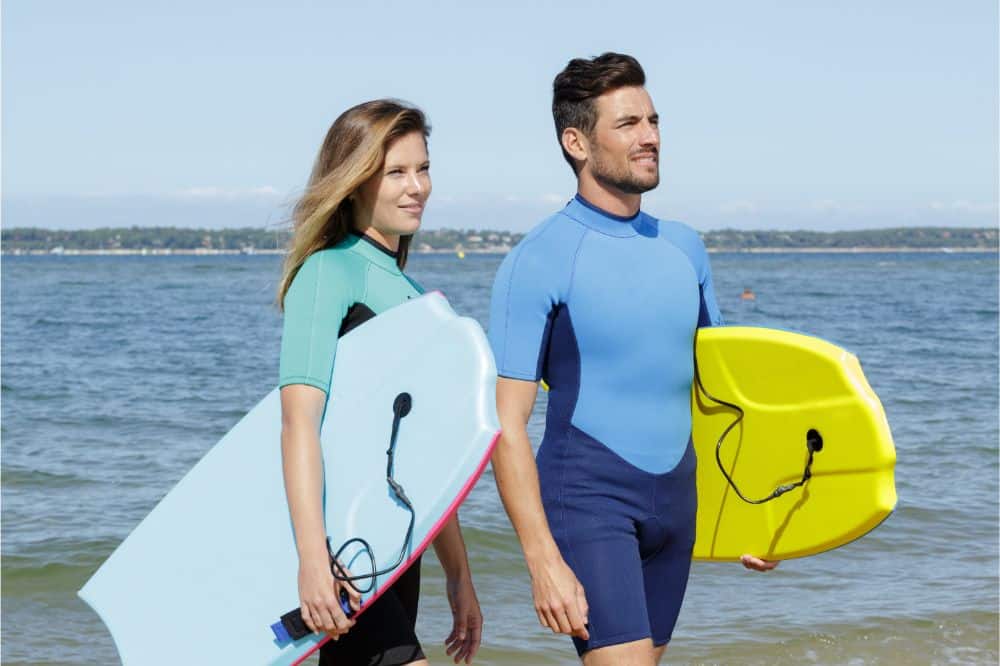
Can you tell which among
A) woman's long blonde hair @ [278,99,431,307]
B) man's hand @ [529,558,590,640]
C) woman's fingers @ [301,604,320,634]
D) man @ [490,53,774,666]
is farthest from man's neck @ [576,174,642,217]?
woman's fingers @ [301,604,320,634]

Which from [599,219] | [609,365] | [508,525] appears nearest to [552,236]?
[599,219]

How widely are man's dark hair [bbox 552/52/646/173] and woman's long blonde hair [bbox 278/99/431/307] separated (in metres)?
0.44

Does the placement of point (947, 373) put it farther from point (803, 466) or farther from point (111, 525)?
point (803, 466)

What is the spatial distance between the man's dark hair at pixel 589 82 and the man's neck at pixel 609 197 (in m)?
0.13

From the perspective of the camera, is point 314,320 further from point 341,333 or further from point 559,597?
point 559,597

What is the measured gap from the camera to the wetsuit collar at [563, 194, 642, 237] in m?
3.05

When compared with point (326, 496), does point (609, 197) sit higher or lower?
higher

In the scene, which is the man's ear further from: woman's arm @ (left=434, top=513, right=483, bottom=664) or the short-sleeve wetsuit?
woman's arm @ (left=434, top=513, right=483, bottom=664)

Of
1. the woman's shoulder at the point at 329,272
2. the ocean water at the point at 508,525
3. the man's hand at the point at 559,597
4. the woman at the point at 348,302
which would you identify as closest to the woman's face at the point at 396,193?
the woman at the point at 348,302

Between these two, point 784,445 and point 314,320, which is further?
point 784,445

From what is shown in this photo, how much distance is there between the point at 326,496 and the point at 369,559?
0.59 ft

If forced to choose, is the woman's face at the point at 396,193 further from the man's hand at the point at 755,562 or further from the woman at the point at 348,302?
the man's hand at the point at 755,562

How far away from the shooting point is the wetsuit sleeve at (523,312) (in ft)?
9.37

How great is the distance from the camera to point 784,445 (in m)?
3.23
